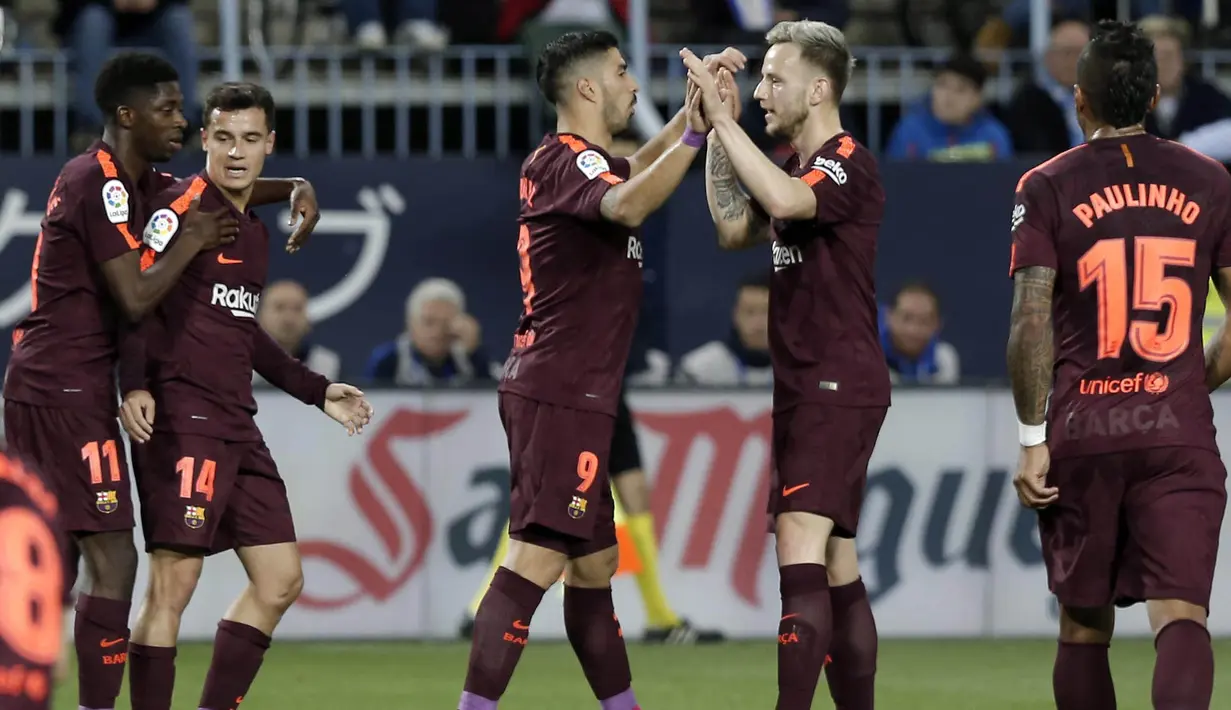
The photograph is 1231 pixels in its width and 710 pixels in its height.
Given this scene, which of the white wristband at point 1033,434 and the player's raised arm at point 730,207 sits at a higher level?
the player's raised arm at point 730,207

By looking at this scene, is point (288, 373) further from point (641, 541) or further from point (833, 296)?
point (641, 541)

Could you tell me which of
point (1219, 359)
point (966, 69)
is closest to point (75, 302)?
point (1219, 359)

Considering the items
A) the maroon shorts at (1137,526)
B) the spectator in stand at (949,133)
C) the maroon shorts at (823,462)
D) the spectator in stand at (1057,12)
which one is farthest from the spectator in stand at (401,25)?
the maroon shorts at (1137,526)

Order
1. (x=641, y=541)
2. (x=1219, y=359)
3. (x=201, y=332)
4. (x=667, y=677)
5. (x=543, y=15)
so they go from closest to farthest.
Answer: (x=1219, y=359) < (x=201, y=332) < (x=667, y=677) < (x=641, y=541) < (x=543, y=15)

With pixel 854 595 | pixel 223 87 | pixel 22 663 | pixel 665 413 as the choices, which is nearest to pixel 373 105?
pixel 665 413

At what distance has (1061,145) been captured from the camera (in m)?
12.4

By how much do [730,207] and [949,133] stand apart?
18.8ft

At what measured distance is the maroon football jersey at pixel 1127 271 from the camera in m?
5.85

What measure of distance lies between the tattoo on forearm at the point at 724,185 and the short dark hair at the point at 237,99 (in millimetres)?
1439

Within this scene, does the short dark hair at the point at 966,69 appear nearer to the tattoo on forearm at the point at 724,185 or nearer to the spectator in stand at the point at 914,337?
the spectator in stand at the point at 914,337

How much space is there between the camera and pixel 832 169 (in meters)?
6.40

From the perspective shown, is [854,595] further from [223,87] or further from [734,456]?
[734,456]

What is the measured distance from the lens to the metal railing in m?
12.1

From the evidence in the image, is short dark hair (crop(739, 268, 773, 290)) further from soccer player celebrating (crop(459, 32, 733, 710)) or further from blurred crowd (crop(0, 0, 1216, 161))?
soccer player celebrating (crop(459, 32, 733, 710))
